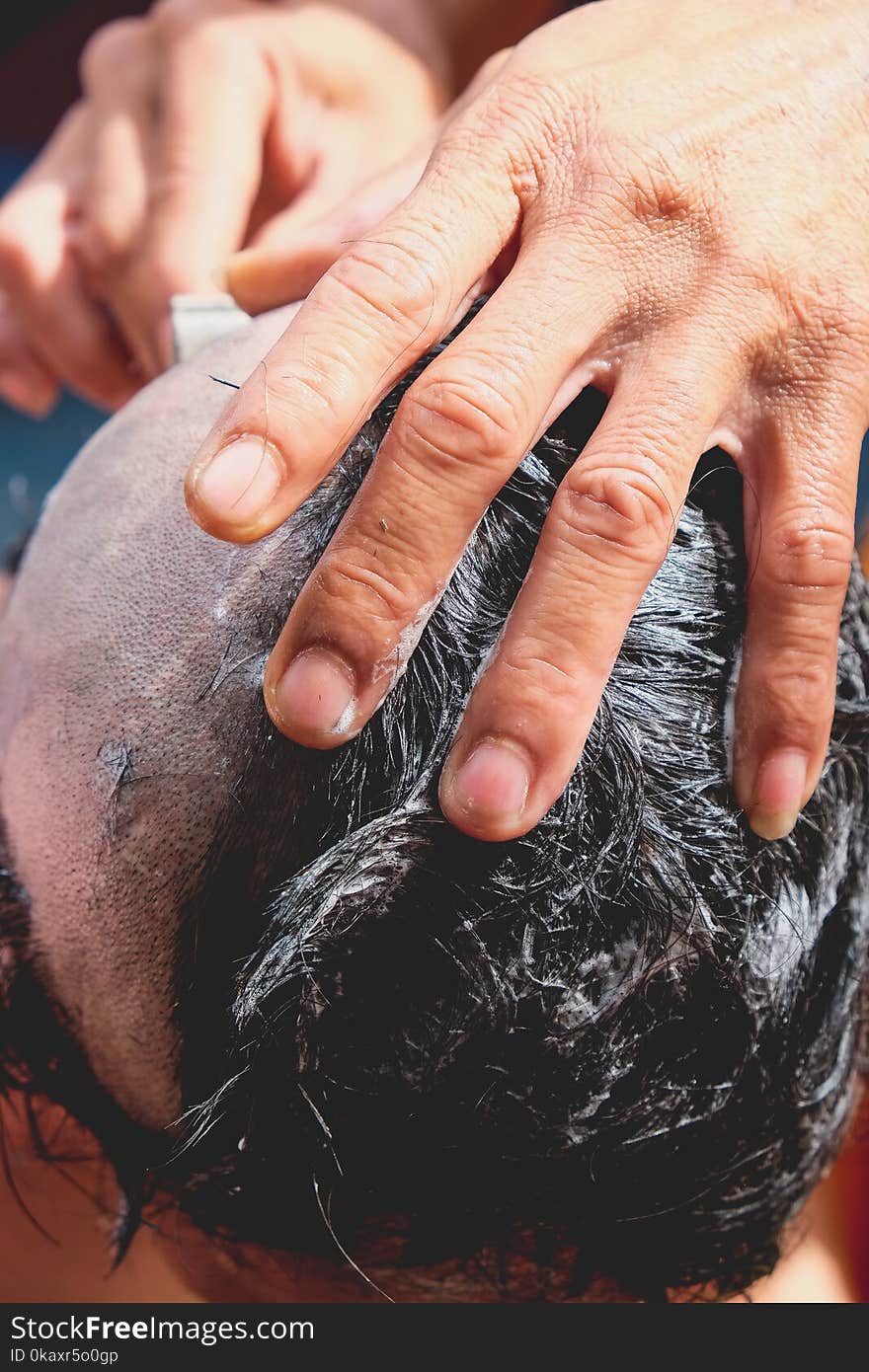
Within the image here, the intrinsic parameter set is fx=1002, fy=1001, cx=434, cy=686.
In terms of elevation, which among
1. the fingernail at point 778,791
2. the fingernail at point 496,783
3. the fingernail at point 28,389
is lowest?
the fingernail at point 28,389

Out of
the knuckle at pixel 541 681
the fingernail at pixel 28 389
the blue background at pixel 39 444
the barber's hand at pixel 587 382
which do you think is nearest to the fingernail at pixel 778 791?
the barber's hand at pixel 587 382

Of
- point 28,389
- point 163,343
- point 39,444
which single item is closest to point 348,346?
point 163,343

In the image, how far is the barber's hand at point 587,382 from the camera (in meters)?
0.51

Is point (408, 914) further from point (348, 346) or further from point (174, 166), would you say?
point (174, 166)

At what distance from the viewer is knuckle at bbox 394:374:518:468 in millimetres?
508

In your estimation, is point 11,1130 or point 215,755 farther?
point 11,1130

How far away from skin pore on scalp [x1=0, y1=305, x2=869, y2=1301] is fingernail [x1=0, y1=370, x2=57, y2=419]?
744mm

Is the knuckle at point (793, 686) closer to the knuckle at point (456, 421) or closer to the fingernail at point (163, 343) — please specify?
the knuckle at point (456, 421)

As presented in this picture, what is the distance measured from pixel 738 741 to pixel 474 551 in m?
0.19

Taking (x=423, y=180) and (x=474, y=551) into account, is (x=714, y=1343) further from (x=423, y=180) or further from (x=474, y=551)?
(x=423, y=180)

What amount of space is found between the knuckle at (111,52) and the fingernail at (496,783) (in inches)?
43.1

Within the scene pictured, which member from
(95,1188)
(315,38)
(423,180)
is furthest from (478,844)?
(315,38)

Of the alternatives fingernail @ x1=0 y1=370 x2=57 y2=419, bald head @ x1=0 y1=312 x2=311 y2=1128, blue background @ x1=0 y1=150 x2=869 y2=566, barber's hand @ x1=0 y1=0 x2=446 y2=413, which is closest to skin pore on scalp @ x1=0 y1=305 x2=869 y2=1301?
bald head @ x1=0 y1=312 x2=311 y2=1128

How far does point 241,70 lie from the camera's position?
3.55 feet
